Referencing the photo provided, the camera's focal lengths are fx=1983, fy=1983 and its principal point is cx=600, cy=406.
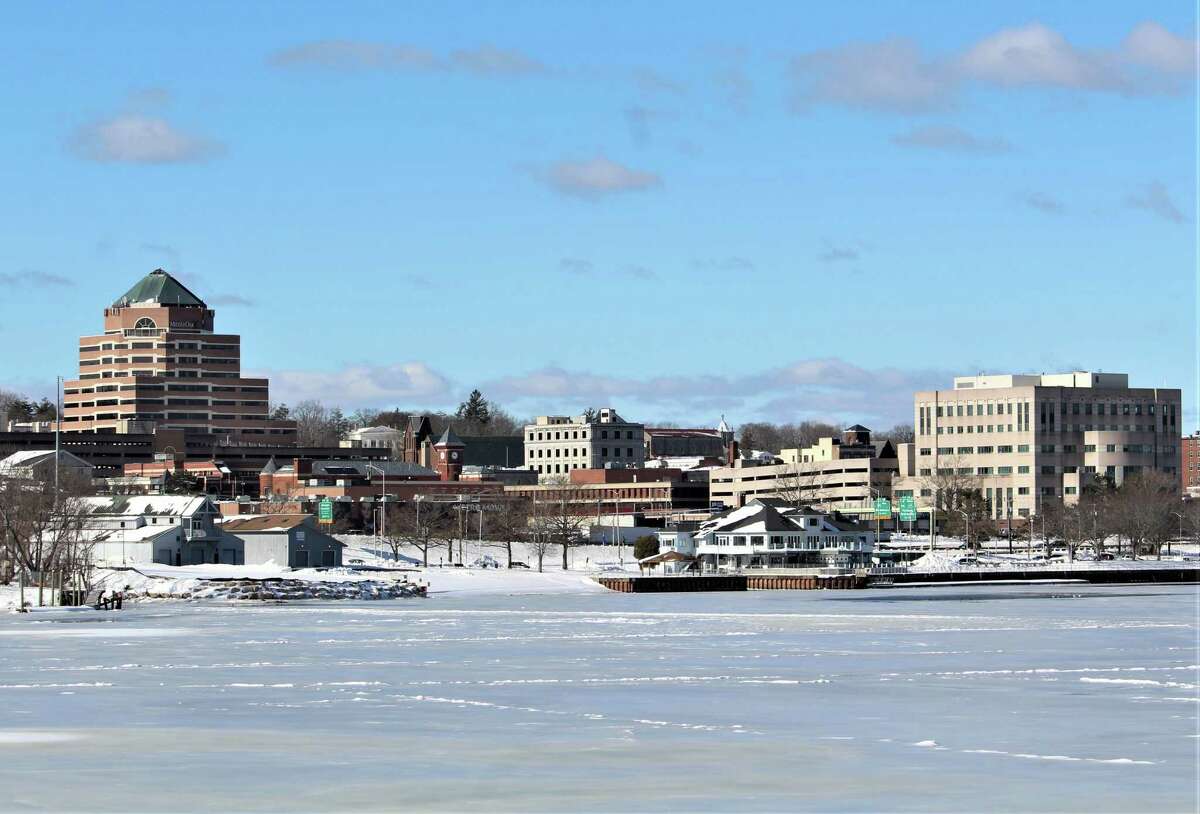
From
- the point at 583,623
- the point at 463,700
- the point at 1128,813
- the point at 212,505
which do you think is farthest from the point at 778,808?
the point at 212,505

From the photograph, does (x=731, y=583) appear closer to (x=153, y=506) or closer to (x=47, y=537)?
(x=153, y=506)

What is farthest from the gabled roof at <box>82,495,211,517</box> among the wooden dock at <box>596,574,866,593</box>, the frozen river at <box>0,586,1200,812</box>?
the frozen river at <box>0,586,1200,812</box>

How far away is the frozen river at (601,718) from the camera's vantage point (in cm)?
2775

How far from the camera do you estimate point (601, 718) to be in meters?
37.2

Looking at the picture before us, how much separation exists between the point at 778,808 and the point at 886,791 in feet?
7.01

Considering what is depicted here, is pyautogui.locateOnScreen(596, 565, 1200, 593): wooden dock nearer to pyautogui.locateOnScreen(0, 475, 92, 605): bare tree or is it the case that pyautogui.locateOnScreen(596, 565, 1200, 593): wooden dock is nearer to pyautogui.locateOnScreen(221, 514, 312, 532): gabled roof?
pyautogui.locateOnScreen(221, 514, 312, 532): gabled roof

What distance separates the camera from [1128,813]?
25703mm

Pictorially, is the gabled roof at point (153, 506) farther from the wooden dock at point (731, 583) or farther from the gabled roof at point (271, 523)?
the wooden dock at point (731, 583)

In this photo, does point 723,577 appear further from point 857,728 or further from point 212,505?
point 857,728

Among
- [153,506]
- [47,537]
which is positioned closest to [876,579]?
[153,506]

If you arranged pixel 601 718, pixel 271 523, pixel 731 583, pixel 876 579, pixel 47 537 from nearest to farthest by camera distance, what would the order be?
1. pixel 601 718
2. pixel 47 537
3. pixel 731 583
4. pixel 876 579
5. pixel 271 523


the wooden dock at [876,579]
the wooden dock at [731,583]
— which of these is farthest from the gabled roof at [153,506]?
the wooden dock at [731,583]

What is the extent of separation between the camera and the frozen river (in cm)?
2775

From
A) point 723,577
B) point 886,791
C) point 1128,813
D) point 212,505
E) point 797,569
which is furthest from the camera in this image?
point 797,569
